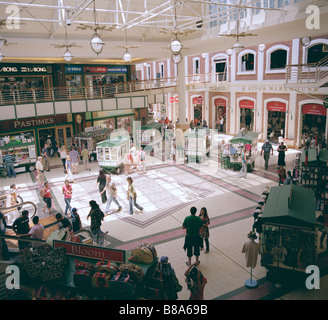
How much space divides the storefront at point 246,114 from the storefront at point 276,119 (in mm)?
2095

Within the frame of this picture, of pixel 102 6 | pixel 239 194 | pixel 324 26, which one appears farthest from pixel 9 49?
pixel 324 26

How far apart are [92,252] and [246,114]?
78.0 ft

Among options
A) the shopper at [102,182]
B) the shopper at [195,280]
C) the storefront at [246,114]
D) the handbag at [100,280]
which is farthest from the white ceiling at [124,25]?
the handbag at [100,280]

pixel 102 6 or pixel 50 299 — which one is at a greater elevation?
pixel 102 6

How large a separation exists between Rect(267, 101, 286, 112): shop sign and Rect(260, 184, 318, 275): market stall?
57.2 feet

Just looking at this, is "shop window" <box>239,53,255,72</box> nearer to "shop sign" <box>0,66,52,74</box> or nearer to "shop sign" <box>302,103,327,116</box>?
"shop sign" <box>302,103,327,116</box>

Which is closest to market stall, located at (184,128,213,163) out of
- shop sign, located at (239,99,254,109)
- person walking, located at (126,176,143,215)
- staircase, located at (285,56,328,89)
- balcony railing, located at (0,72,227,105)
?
staircase, located at (285,56,328,89)

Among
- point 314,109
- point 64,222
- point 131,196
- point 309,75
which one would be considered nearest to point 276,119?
point 314,109

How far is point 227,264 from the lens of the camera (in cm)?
823

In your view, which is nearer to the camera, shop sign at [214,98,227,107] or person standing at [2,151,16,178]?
person standing at [2,151,16,178]

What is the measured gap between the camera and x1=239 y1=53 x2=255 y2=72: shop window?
25828 millimetres
